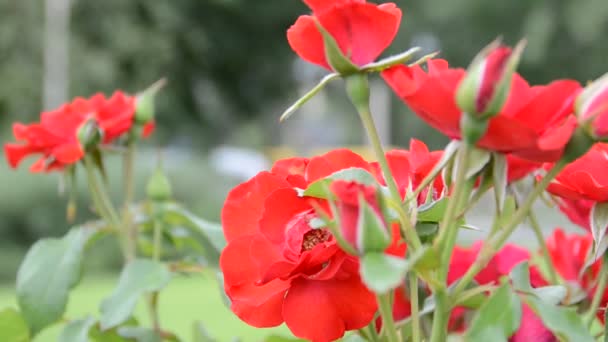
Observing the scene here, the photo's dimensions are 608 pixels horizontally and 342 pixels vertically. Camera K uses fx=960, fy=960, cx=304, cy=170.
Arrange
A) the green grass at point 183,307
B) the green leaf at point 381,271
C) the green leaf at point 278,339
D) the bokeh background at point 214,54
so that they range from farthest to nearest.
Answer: the bokeh background at point 214,54 → the green grass at point 183,307 → the green leaf at point 278,339 → the green leaf at point 381,271

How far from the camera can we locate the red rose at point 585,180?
14.4 inches

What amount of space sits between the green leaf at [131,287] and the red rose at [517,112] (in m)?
0.27

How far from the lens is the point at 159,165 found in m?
0.63

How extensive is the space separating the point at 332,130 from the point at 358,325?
947 inches

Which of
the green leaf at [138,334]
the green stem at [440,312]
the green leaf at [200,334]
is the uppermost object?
the green stem at [440,312]

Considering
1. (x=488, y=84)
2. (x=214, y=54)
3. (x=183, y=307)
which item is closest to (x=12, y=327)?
(x=488, y=84)

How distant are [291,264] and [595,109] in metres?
0.12

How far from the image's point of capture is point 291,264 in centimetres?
34

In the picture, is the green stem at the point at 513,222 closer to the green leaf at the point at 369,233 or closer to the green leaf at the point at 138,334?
the green leaf at the point at 369,233

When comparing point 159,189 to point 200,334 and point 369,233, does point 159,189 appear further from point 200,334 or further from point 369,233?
point 369,233

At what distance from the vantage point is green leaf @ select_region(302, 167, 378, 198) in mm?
325

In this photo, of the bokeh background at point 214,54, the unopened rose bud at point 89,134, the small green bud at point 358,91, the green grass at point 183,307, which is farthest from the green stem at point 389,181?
the bokeh background at point 214,54

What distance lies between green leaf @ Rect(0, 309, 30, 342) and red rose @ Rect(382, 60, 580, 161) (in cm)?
32

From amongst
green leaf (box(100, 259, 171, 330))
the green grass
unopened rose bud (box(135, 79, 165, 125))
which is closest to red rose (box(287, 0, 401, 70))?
green leaf (box(100, 259, 171, 330))
